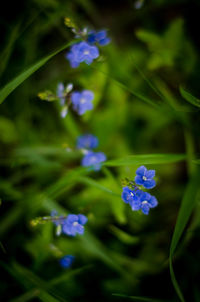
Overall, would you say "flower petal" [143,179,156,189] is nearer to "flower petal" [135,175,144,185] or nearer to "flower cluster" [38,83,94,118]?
"flower petal" [135,175,144,185]

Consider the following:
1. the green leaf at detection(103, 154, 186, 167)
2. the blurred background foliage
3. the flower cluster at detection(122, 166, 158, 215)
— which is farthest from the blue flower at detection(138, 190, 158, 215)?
the blurred background foliage

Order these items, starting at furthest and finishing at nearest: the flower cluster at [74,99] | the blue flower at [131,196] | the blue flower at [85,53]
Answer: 1. the flower cluster at [74,99]
2. the blue flower at [85,53]
3. the blue flower at [131,196]

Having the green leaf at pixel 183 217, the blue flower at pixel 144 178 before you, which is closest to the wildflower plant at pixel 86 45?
the blue flower at pixel 144 178

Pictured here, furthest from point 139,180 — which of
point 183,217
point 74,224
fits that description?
point 74,224

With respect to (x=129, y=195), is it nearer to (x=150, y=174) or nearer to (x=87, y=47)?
(x=150, y=174)

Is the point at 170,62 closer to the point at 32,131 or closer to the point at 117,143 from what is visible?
the point at 117,143

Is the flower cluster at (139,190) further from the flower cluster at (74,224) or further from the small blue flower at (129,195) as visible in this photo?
the flower cluster at (74,224)
